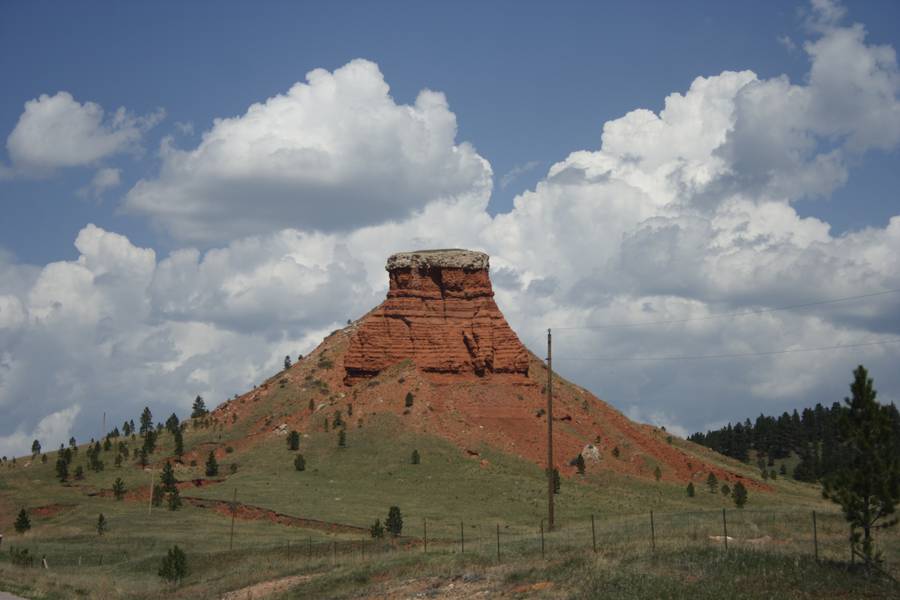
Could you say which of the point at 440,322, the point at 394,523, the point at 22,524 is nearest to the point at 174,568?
the point at 394,523

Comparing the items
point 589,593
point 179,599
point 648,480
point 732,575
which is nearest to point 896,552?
point 732,575

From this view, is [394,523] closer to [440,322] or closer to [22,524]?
[22,524]

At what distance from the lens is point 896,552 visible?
104 ft

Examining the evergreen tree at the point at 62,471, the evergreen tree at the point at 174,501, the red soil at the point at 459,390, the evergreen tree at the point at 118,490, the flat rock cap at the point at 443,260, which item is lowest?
the evergreen tree at the point at 174,501

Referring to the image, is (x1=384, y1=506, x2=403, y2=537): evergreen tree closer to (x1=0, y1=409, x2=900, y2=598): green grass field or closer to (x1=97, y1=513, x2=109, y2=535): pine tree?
(x1=0, y1=409, x2=900, y2=598): green grass field

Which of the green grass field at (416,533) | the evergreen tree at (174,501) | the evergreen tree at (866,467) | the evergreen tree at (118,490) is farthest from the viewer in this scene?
the evergreen tree at (118,490)

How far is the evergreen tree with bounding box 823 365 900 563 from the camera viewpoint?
27.9 m

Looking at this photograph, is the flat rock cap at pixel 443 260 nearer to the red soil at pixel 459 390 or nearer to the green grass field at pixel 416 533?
the red soil at pixel 459 390

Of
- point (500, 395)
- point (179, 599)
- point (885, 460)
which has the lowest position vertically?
point (179, 599)

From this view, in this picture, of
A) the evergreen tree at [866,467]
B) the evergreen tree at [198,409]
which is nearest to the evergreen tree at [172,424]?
the evergreen tree at [198,409]

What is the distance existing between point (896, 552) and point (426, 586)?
16.1 m

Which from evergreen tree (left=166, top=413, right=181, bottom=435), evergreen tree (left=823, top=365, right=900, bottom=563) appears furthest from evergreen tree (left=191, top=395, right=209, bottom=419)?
evergreen tree (left=823, top=365, right=900, bottom=563)

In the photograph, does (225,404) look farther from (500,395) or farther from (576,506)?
(576,506)

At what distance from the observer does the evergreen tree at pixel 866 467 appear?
91.5ft
